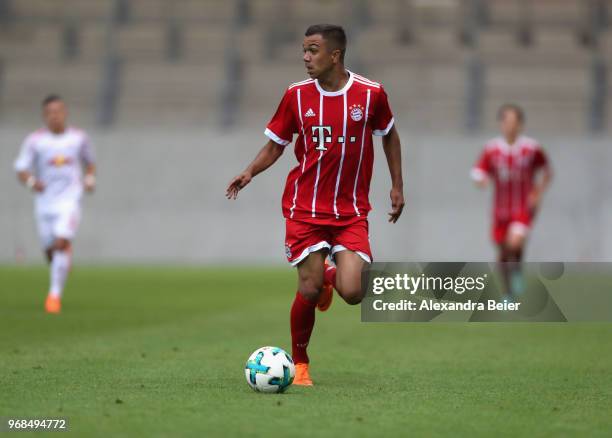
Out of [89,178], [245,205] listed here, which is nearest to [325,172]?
[89,178]

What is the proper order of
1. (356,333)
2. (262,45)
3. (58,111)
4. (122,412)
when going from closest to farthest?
(122,412) < (356,333) < (58,111) < (262,45)

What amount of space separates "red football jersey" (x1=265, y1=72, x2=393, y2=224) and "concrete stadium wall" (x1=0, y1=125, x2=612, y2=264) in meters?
18.4

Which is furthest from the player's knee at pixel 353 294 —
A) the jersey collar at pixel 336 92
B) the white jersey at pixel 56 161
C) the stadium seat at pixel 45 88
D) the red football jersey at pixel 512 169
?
the stadium seat at pixel 45 88

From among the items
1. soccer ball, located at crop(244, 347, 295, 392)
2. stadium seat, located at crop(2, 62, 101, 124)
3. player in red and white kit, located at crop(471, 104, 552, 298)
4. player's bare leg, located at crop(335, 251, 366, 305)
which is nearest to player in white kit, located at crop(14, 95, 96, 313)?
player in red and white kit, located at crop(471, 104, 552, 298)

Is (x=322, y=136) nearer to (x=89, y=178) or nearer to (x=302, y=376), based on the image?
(x=302, y=376)

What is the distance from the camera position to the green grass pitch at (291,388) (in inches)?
241

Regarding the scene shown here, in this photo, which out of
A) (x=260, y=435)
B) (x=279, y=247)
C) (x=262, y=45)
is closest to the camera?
(x=260, y=435)

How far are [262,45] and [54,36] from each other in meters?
5.20

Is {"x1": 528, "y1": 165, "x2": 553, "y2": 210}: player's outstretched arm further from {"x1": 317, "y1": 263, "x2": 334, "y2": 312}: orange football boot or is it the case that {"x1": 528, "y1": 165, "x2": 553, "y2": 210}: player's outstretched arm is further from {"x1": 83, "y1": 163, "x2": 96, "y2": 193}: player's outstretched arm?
{"x1": 317, "y1": 263, "x2": 334, "y2": 312}: orange football boot

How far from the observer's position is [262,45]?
29.0 meters

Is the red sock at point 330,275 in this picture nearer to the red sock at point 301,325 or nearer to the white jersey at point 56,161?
the red sock at point 301,325

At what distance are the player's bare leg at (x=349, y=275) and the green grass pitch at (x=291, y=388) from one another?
58cm

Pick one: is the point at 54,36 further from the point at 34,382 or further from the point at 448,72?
the point at 34,382

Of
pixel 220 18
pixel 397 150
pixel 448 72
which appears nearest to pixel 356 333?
pixel 397 150
